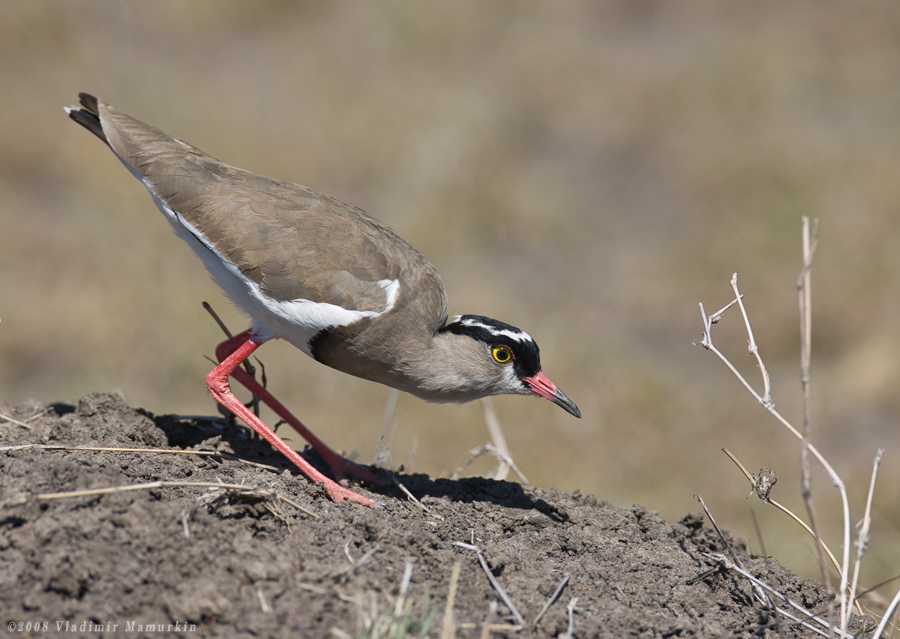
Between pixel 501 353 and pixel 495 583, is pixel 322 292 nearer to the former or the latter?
pixel 501 353

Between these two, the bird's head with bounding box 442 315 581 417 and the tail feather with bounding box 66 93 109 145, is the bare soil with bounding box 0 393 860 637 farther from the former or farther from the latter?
the tail feather with bounding box 66 93 109 145

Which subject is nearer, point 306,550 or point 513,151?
point 306,550

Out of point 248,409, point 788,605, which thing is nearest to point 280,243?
point 248,409

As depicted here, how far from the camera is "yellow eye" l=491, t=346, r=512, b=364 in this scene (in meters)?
4.97

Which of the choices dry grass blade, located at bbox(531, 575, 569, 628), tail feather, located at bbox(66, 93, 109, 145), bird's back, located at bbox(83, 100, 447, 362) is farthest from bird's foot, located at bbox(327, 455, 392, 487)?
tail feather, located at bbox(66, 93, 109, 145)

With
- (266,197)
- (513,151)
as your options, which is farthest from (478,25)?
(266,197)

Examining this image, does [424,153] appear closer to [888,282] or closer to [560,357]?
[560,357]

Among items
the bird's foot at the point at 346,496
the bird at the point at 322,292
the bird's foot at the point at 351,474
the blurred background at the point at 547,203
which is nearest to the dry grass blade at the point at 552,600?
the bird's foot at the point at 346,496

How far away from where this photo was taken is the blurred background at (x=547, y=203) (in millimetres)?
8266

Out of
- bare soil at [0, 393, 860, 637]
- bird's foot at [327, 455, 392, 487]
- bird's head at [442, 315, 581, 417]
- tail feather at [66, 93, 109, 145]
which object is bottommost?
bare soil at [0, 393, 860, 637]

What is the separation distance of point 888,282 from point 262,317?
27.9ft

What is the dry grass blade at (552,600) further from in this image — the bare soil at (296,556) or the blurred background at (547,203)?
the blurred background at (547,203)

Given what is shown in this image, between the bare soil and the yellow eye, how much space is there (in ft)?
2.76

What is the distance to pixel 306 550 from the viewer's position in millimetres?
3346
